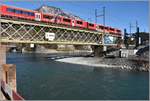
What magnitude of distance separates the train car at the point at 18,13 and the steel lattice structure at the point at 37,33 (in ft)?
4.09

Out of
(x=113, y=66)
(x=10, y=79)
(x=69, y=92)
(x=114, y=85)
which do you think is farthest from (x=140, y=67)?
(x=10, y=79)

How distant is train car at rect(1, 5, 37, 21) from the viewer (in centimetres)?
4607

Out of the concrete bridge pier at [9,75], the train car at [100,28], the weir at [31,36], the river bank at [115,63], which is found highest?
the train car at [100,28]

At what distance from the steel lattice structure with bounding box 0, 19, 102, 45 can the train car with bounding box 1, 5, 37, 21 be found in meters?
1.25

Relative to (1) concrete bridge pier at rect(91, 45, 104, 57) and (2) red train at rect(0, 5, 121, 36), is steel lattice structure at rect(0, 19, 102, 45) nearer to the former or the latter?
(2) red train at rect(0, 5, 121, 36)

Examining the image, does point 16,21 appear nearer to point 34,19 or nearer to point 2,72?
point 34,19

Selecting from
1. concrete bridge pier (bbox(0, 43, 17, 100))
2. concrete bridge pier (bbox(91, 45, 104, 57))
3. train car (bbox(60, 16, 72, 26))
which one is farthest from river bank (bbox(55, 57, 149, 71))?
concrete bridge pier (bbox(0, 43, 17, 100))

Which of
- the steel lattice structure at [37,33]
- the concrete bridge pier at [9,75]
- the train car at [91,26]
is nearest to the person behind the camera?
the concrete bridge pier at [9,75]

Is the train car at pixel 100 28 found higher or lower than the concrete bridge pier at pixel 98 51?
higher

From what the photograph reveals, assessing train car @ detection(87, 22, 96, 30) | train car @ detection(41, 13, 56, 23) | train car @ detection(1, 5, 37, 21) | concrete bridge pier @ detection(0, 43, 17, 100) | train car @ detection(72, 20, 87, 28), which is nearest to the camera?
concrete bridge pier @ detection(0, 43, 17, 100)

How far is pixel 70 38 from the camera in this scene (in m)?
71.0

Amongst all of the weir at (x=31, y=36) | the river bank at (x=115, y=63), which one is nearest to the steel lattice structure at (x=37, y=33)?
the weir at (x=31, y=36)

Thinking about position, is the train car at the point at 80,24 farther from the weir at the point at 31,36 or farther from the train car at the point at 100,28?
the train car at the point at 100,28

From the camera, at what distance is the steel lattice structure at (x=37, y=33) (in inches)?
1992
